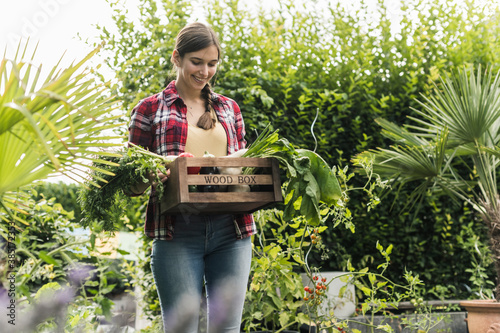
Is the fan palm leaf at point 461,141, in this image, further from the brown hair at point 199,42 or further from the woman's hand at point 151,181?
the woman's hand at point 151,181

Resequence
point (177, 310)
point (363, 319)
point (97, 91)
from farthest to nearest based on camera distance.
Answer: point (363, 319) < point (177, 310) < point (97, 91)

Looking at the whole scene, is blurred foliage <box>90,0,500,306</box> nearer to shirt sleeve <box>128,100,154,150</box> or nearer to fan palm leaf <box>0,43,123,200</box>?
shirt sleeve <box>128,100,154,150</box>

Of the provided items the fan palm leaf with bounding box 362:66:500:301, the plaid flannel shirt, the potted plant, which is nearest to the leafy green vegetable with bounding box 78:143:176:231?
the plaid flannel shirt

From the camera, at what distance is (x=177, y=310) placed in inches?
65.9

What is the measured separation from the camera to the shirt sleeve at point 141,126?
5.99ft

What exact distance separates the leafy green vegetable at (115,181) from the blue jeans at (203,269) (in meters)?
0.22

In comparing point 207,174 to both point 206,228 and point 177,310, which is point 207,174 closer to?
point 206,228

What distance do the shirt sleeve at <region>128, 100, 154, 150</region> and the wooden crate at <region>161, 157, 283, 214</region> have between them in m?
0.29

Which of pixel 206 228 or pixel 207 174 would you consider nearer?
pixel 207 174

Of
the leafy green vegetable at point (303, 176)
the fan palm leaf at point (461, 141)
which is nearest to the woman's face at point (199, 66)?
the leafy green vegetable at point (303, 176)

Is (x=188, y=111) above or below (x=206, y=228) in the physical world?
above

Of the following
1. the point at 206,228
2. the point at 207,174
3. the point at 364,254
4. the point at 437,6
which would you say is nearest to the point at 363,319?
the point at 364,254

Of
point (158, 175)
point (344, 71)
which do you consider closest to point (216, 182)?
point (158, 175)

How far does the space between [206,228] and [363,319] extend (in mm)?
1986
